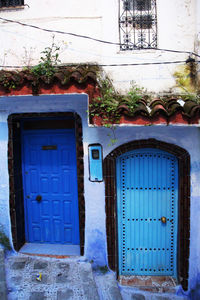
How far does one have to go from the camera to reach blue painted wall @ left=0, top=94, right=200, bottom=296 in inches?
180

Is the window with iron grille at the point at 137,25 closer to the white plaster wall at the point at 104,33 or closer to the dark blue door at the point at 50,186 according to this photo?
the white plaster wall at the point at 104,33

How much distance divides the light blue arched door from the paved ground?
1.43ft

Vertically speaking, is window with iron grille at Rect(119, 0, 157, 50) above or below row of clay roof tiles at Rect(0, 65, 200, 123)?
above

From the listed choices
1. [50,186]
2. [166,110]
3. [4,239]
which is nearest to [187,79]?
[166,110]

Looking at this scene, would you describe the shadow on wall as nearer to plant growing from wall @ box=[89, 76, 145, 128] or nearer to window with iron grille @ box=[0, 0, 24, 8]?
plant growing from wall @ box=[89, 76, 145, 128]

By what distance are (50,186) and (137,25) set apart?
362 cm

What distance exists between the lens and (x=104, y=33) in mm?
4664

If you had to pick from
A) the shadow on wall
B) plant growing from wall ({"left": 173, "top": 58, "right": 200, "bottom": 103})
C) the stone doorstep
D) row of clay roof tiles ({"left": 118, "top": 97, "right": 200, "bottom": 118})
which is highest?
plant growing from wall ({"left": 173, "top": 58, "right": 200, "bottom": 103})

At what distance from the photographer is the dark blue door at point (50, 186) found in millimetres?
5180

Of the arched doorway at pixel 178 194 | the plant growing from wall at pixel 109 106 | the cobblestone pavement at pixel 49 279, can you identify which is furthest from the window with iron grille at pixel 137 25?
the cobblestone pavement at pixel 49 279

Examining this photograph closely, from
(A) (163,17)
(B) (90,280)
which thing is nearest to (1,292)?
(B) (90,280)

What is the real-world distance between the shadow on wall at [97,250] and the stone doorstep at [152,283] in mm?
539

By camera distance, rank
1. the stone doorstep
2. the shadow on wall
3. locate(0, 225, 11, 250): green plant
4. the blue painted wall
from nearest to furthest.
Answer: the blue painted wall, the stone doorstep, the shadow on wall, locate(0, 225, 11, 250): green plant

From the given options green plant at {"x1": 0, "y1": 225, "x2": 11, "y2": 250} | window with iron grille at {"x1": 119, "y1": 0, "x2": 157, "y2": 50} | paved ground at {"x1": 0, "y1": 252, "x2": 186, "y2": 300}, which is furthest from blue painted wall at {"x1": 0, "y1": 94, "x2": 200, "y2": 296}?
window with iron grille at {"x1": 119, "y1": 0, "x2": 157, "y2": 50}
